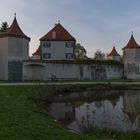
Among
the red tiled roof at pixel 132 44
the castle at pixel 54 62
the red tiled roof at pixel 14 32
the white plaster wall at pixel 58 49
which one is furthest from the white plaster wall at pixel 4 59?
the red tiled roof at pixel 132 44

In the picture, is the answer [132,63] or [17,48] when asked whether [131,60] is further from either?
[17,48]

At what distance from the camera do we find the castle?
147 feet

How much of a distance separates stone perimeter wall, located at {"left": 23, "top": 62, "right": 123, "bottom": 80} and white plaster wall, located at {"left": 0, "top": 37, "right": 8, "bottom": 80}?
8.09 ft

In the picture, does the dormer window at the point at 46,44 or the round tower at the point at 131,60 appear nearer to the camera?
the round tower at the point at 131,60

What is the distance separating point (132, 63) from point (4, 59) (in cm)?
2185

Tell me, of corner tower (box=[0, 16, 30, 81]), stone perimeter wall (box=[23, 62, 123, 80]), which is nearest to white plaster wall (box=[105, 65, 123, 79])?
stone perimeter wall (box=[23, 62, 123, 80])

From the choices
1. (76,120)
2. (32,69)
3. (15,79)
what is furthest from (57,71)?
(76,120)

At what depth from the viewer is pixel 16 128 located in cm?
1034

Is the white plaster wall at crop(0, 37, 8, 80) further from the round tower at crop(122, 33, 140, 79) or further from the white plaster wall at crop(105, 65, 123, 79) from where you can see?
the round tower at crop(122, 33, 140, 79)

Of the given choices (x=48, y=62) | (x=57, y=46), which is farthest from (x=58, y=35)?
(x=48, y=62)

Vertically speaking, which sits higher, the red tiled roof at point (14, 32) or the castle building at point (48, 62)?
the red tiled roof at point (14, 32)

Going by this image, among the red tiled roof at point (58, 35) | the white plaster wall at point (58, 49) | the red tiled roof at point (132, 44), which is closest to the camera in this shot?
the white plaster wall at point (58, 49)

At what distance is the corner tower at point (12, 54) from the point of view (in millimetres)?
44625

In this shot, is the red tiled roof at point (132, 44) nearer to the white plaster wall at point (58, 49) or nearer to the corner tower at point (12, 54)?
the white plaster wall at point (58, 49)
